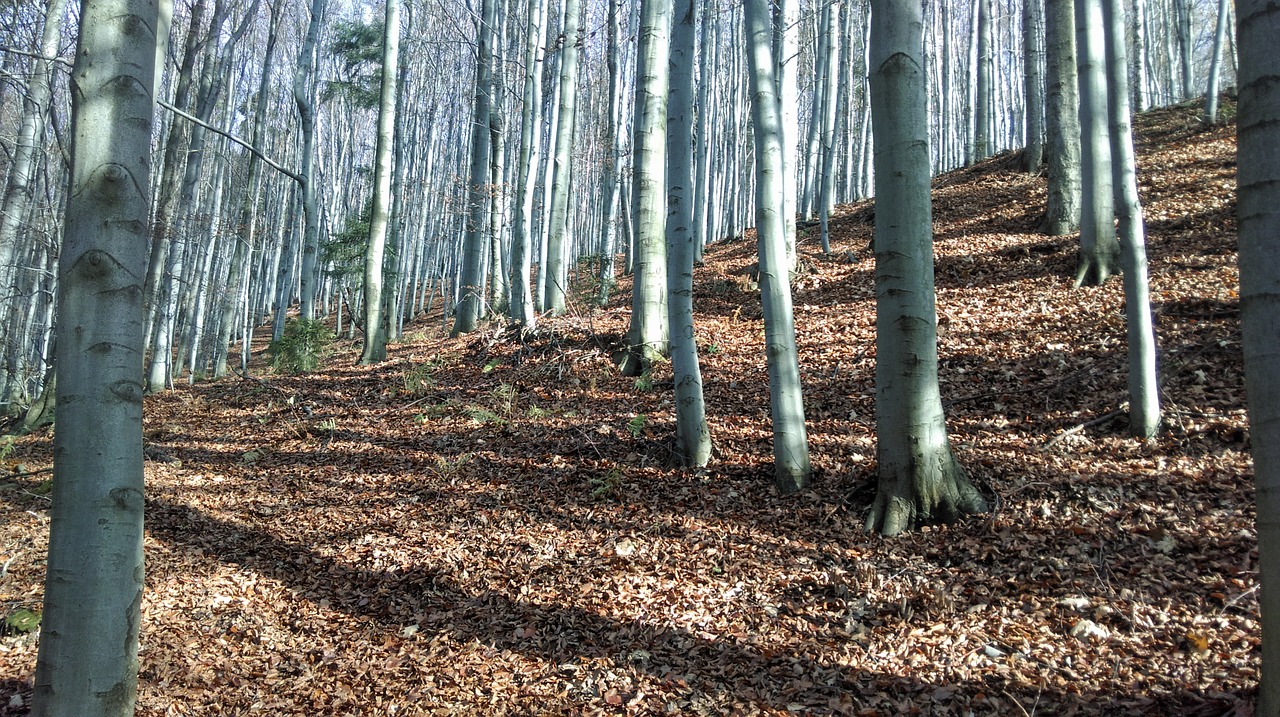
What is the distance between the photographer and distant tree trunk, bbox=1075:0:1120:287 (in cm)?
639

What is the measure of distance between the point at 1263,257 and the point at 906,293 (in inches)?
93.6

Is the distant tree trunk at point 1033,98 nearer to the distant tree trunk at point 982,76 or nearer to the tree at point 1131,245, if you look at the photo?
the distant tree trunk at point 982,76

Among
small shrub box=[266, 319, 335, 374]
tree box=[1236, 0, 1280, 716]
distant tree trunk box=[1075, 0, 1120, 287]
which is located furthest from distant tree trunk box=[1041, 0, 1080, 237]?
small shrub box=[266, 319, 335, 374]

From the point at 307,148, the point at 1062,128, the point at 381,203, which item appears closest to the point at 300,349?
the point at 381,203

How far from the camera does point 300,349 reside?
41.0 ft

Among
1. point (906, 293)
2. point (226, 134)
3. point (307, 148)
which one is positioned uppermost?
point (307, 148)

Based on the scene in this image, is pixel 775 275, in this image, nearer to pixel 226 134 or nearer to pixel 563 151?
pixel 563 151

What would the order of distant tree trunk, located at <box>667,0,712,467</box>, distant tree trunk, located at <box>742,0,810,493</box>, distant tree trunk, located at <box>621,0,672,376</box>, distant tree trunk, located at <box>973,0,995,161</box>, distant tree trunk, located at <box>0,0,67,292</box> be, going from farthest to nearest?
distant tree trunk, located at <box>973,0,995,161</box>
distant tree trunk, located at <box>0,0,67,292</box>
distant tree trunk, located at <box>621,0,672,376</box>
distant tree trunk, located at <box>667,0,712,467</box>
distant tree trunk, located at <box>742,0,810,493</box>

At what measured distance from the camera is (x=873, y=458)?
5.55 metres

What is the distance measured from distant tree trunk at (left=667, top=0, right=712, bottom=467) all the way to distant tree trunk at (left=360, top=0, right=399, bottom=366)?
23.5ft

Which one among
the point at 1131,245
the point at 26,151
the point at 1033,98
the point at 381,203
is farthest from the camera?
the point at 1033,98

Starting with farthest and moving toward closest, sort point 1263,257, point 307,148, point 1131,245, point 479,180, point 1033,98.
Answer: point 479,180, point 307,148, point 1033,98, point 1131,245, point 1263,257

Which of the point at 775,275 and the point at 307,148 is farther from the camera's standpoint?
the point at 307,148

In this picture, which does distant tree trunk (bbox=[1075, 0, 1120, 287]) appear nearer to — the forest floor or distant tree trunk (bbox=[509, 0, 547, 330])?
the forest floor
